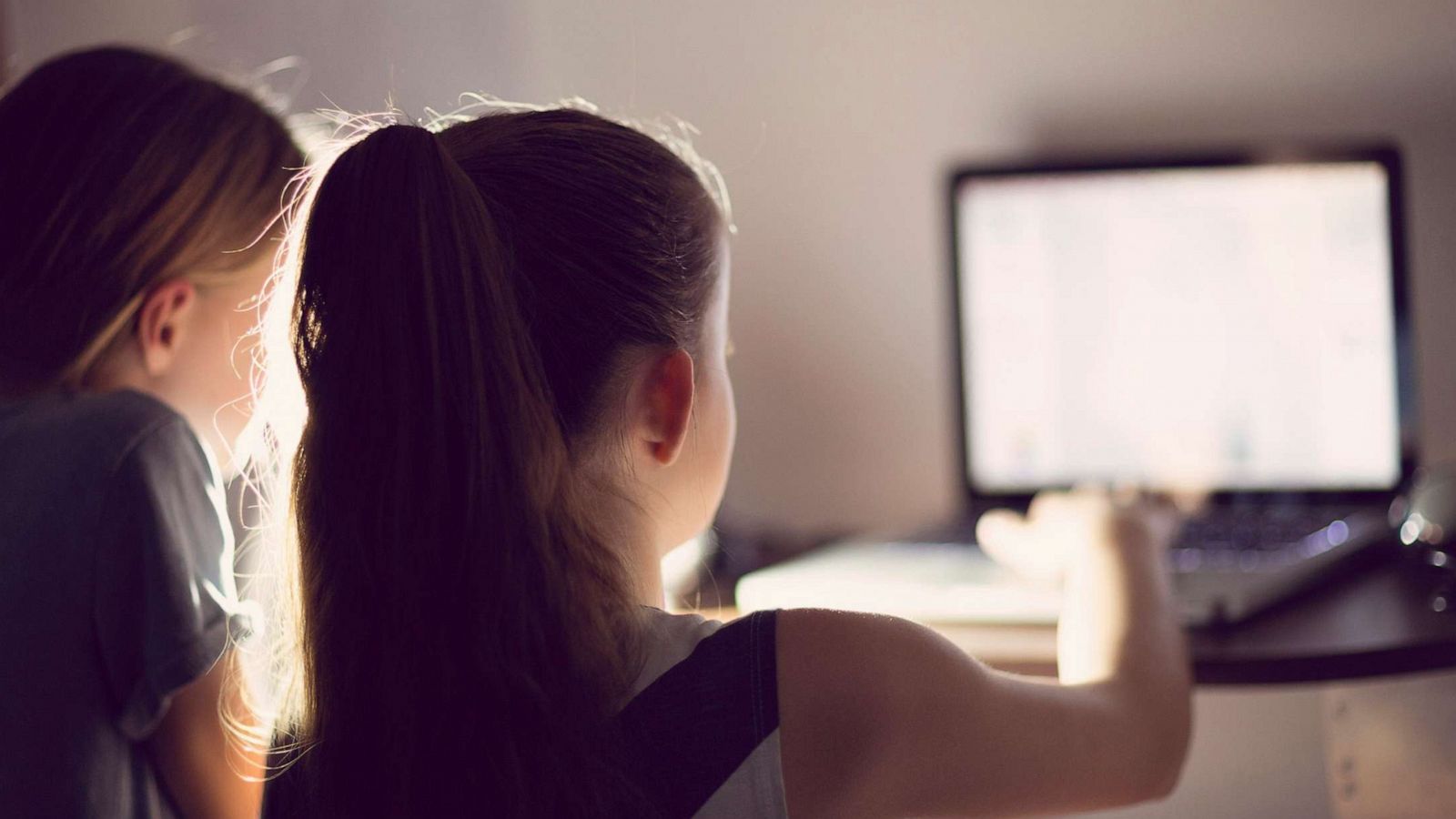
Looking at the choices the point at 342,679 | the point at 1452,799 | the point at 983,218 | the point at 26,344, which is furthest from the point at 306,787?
the point at 983,218

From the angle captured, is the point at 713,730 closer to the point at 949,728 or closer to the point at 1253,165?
the point at 949,728

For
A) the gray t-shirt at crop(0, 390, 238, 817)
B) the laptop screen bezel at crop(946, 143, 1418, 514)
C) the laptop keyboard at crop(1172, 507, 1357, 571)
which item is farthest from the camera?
the laptop screen bezel at crop(946, 143, 1418, 514)

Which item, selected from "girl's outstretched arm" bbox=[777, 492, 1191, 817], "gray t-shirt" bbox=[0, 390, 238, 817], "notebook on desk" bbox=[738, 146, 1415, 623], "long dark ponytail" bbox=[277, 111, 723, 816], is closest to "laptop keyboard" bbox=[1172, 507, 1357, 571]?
"notebook on desk" bbox=[738, 146, 1415, 623]

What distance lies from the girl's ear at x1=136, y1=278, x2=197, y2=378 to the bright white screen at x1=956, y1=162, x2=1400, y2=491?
0.73 m

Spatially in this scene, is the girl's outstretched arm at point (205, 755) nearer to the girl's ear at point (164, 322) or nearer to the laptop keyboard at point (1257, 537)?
the girl's ear at point (164, 322)

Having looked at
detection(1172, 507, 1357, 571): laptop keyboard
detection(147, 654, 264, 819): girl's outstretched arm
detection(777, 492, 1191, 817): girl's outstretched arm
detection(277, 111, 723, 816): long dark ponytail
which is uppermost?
detection(277, 111, 723, 816): long dark ponytail

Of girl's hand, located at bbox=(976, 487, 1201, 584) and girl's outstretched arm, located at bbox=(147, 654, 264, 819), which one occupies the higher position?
girl's hand, located at bbox=(976, 487, 1201, 584)

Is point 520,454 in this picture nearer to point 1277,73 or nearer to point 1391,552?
point 1391,552

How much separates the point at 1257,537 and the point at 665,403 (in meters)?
0.66

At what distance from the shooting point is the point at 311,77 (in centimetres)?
139

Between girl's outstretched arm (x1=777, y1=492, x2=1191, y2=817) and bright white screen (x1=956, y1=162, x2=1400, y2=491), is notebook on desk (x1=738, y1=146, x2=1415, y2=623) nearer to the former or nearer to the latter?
bright white screen (x1=956, y1=162, x2=1400, y2=491)

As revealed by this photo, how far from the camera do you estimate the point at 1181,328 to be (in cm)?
123

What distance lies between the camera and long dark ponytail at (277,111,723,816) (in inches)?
22.6

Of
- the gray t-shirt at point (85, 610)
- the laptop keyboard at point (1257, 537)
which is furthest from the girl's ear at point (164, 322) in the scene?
the laptop keyboard at point (1257, 537)
